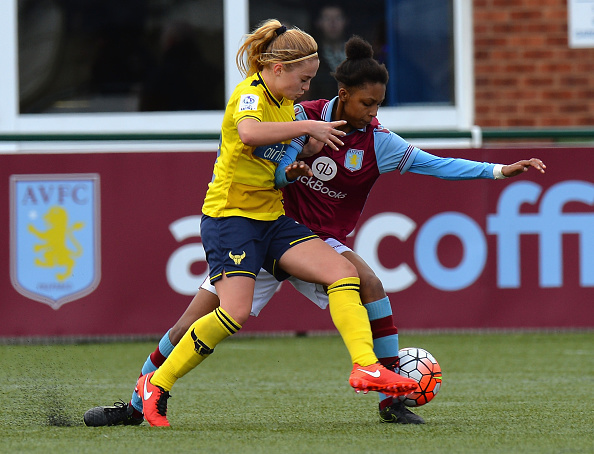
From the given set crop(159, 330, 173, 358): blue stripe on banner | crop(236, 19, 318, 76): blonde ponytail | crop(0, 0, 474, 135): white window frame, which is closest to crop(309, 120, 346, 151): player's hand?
crop(236, 19, 318, 76): blonde ponytail

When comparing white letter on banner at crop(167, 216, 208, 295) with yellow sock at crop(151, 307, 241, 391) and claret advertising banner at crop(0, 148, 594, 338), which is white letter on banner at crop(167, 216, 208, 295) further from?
yellow sock at crop(151, 307, 241, 391)

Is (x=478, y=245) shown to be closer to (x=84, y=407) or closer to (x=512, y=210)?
(x=512, y=210)

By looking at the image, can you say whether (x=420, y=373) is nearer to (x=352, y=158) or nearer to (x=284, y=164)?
(x=352, y=158)

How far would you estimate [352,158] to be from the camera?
4840mm

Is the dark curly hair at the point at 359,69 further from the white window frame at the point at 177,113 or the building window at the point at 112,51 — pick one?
the building window at the point at 112,51

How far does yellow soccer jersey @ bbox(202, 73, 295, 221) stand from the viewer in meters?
4.51

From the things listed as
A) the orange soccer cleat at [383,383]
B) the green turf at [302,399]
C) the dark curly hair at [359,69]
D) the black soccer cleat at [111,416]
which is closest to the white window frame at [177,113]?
the green turf at [302,399]

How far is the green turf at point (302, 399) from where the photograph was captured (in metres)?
4.07

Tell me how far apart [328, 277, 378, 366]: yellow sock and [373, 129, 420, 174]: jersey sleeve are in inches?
24.5

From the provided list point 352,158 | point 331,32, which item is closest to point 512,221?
point 331,32

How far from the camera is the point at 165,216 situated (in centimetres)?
809

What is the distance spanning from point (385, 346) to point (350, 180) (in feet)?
2.41

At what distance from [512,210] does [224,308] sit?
4183mm

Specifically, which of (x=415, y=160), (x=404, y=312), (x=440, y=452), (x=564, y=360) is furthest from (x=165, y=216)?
(x=440, y=452)
